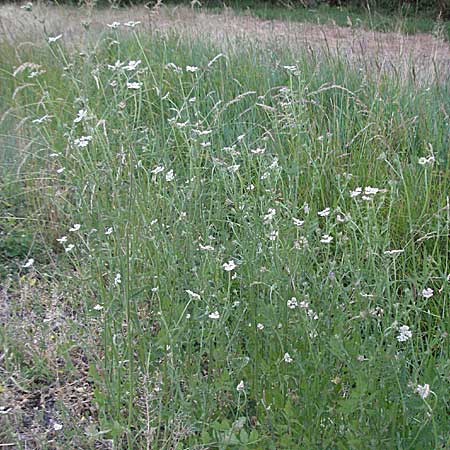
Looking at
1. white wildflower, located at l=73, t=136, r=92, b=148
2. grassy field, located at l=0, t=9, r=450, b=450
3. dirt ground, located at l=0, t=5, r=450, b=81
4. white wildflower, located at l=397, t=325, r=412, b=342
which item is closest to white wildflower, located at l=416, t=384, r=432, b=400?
grassy field, located at l=0, t=9, r=450, b=450

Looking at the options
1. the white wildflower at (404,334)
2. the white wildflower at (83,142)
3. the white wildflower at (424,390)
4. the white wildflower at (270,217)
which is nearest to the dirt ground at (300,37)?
the white wildflower at (83,142)

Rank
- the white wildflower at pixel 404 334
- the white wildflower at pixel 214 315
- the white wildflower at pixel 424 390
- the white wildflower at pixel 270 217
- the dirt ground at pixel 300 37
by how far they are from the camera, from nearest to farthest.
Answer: the white wildflower at pixel 424 390 < the white wildflower at pixel 404 334 < the white wildflower at pixel 214 315 < the white wildflower at pixel 270 217 < the dirt ground at pixel 300 37

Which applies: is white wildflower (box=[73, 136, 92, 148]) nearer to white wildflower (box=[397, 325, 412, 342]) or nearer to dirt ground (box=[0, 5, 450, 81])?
white wildflower (box=[397, 325, 412, 342])

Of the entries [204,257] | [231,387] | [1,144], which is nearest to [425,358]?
[231,387]

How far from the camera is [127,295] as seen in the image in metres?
1.75

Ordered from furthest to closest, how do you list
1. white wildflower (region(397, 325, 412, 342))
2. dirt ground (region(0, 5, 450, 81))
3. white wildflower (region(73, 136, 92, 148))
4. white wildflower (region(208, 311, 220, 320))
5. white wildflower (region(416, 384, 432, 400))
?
dirt ground (region(0, 5, 450, 81))
white wildflower (region(73, 136, 92, 148))
white wildflower (region(208, 311, 220, 320))
white wildflower (region(397, 325, 412, 342))
white wildflower (region(416, 384, 432, 400))

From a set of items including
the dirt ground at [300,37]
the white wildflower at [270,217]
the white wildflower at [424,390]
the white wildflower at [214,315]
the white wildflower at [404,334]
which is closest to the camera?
the white wildflower at [424,390]

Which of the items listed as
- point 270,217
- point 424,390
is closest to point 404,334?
point 424,390

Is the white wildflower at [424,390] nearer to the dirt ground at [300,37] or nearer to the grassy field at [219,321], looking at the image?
the grassy field at [219,321]

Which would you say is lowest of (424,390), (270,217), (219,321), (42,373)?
(42,373)

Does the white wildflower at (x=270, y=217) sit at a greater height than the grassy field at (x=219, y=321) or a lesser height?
greater

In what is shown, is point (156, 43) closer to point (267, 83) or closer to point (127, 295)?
point (267, 83)

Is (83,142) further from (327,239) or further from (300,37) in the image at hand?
(300,37)

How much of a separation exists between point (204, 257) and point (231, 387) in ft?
1.41
